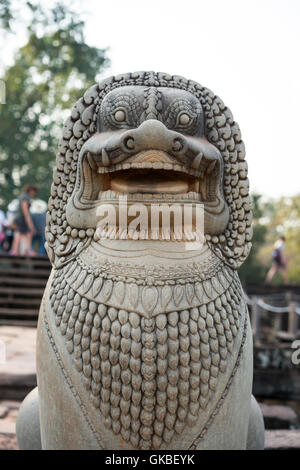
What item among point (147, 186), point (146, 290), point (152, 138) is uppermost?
point (152, 138)

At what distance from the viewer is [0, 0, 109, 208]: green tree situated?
1347 centimetres

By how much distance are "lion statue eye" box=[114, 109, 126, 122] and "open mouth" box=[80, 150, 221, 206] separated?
0.16 m

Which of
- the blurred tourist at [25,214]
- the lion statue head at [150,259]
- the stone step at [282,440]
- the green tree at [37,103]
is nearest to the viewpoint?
the lion statue head at [150,259]

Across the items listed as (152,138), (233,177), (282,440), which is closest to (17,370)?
(282,440)

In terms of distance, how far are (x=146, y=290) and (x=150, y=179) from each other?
0.41 metres

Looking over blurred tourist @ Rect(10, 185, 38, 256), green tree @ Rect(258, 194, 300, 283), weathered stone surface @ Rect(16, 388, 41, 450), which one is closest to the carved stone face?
weathered stone surface @ Rect(16, 388, 41, 450)

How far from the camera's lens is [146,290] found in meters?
1.50

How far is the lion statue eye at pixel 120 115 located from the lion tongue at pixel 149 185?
0.21 metres

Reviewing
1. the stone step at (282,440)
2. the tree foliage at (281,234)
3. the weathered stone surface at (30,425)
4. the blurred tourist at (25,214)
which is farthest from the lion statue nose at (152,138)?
the tree foliage at (281,234)

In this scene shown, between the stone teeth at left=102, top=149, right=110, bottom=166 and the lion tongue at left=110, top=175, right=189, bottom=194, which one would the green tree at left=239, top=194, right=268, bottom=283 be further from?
the stone teeth at left=102, top=149, right=110, bottom=166

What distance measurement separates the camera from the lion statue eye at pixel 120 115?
1.61m

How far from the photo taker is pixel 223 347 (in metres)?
1.55

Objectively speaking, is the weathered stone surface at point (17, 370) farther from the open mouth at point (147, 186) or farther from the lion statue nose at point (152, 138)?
the lion statue nose at point (152, 138)

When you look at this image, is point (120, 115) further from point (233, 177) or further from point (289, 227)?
point (289, 227)
